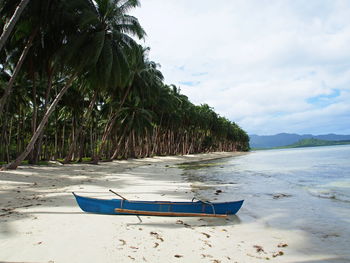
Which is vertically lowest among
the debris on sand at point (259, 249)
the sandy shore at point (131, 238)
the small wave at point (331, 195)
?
the small wave at point (331, 195)

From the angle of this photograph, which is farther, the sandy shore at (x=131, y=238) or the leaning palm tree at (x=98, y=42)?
the leaning palm tree at (x=98, y=42)

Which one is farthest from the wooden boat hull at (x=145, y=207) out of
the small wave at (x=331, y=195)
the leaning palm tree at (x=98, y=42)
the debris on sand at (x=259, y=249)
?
the leaning palm tree at (x=98, y=42)

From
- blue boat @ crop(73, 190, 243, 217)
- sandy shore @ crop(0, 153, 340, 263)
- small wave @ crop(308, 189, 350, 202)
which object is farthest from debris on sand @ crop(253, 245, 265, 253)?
small wave @ crop(308, 189, 350, 202)

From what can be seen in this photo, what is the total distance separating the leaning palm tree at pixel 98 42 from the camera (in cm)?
1795

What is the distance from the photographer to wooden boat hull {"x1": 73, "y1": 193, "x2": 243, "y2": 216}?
7.09 m

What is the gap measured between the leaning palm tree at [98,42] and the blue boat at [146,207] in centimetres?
1218

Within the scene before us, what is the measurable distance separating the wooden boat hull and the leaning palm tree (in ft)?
39.9

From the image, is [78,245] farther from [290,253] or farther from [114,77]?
[114,77]

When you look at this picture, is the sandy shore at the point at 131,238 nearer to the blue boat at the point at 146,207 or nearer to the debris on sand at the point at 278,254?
the debris on sand at the point at 278,254

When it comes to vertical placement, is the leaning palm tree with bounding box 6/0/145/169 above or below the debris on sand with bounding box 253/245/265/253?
above

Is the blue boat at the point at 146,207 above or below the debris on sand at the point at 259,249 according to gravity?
above

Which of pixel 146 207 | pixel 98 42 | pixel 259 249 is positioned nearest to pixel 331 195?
pixel 259 249

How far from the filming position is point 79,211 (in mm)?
7594

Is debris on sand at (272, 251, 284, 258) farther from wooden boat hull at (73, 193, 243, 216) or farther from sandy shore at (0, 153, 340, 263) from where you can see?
wooden boat hull at (73, 193, 243, 216)
